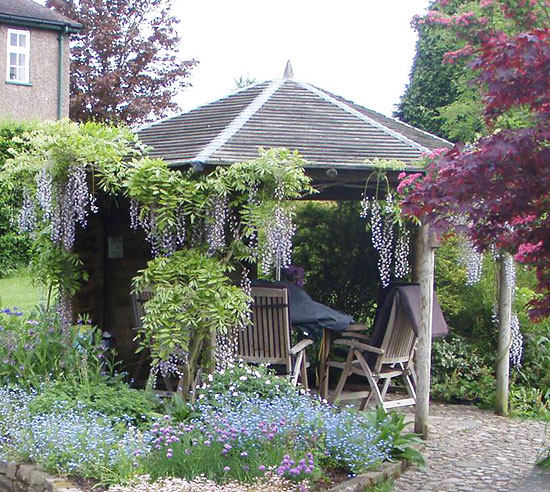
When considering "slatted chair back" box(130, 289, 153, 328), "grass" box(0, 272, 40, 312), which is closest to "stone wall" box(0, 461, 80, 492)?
"slatted chair back" box(130, 289, 153, 328)

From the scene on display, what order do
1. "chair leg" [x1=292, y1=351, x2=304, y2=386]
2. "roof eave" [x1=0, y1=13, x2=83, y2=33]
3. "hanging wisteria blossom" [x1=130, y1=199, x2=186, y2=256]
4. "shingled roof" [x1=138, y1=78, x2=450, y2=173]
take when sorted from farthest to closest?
"roof eave" [x1=0, y1=13, x2=83, y2=33]
"chair leg" [x1=292, y1=351, x2=304, y2=386]
"shingled roof" [x1=138, y1=78, x2=450, y2=173]
"hanging wisteria blossom" [x1=130, y1=199, x2=186, y2=256]

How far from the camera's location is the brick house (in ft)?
69.3

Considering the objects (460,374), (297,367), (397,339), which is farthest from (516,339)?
(297,367)

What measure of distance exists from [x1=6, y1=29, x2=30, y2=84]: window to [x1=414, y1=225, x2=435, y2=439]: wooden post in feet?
55.3

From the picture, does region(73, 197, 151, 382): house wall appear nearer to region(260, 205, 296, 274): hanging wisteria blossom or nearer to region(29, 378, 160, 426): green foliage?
region(29, 378, 160, 426): green foliage

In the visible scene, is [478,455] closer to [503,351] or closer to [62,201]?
[503,351]

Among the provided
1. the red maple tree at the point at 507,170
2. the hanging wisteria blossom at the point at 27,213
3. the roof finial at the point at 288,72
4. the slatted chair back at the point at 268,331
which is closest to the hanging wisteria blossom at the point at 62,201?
the hanging wisteria blossom at the point at 27,213

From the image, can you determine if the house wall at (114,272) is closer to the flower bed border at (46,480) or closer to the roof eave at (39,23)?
the flower bed border at (46,480)

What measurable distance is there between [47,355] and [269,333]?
5.76 ft

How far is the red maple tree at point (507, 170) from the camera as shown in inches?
168

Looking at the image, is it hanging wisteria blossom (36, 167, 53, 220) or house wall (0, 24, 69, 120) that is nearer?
hanging wisteria blossom (36, 167, 53, 220)

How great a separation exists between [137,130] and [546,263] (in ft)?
14.9

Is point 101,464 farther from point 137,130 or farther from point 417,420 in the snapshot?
point 137,130

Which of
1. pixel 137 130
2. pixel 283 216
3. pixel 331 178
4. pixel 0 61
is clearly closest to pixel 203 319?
pixel 283 216
